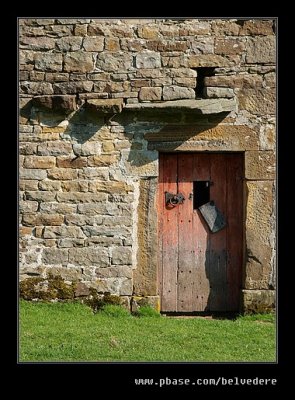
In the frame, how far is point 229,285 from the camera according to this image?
7.04 meters

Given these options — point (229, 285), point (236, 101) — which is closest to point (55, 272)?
point (229, 285)

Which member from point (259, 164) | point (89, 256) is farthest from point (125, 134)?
point (259, 164)

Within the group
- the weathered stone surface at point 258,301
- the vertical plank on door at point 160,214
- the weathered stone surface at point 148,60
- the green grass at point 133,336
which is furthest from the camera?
the vertical plank on door at point 160,214

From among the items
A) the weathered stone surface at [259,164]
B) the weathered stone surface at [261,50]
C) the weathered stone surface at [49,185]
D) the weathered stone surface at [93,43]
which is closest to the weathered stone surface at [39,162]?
the weathered stone surface at [49,185]

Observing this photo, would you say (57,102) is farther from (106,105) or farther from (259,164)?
(259,164)

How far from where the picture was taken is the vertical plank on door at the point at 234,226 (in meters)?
7.04

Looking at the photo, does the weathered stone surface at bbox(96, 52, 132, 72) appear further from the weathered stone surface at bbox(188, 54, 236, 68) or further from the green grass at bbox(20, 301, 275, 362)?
the green grass at bbox(20, 301, 275, 362)

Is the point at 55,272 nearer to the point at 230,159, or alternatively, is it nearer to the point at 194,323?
the point at 194,323

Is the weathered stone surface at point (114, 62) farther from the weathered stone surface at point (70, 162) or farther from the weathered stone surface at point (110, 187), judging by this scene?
the weathered stone surface at point (110, 187)

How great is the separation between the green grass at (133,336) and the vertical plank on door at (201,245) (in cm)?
36

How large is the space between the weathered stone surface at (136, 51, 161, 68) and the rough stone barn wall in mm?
11

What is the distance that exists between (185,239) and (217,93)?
168cm

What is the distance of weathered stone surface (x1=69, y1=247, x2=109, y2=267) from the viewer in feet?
22.6

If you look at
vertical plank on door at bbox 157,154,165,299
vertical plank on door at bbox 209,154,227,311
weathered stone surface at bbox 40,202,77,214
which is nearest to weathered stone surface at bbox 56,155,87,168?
weathered stone surface at bbox 40,202,77,214
